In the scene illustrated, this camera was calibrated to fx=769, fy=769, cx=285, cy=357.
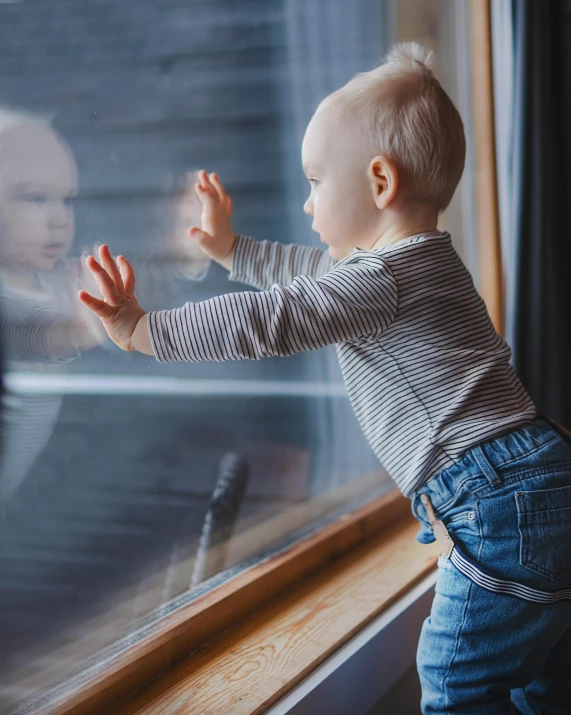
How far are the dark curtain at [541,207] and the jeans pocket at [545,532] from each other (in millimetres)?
790

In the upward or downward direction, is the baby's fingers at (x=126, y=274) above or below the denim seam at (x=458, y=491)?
above

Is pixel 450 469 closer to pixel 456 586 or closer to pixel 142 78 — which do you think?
pixel 456 586

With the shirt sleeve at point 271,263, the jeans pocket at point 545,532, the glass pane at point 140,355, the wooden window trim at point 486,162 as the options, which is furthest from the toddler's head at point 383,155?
the wooden window trim at point 486,162

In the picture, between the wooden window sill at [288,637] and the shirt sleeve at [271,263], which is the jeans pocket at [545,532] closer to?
the wooden window sill at [288,637]

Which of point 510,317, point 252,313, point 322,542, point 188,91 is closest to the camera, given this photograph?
point 252,313

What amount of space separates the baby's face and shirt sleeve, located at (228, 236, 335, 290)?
0.11 metres

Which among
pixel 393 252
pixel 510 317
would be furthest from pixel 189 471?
pixel 510 317

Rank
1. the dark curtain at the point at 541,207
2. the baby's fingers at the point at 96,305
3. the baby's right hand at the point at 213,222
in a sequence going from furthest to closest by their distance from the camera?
the dark curtain at the point at 541,207, the baby's right hand at the point at 213,222, the baby's fingers at the point at 96,305

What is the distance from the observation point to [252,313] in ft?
2.62

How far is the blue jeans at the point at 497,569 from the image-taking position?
0.90 metres

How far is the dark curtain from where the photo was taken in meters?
1.61

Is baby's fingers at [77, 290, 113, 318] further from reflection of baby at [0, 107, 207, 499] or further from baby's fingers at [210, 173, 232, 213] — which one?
baby's fingers at [210, 173, 232, 213]

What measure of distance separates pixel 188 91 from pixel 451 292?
1.69 ft

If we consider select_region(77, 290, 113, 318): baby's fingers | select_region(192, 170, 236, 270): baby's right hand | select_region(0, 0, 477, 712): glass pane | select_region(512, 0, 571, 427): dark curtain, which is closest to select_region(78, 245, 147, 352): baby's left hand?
select_region(77, 290, 113, 318): baby's fingers
